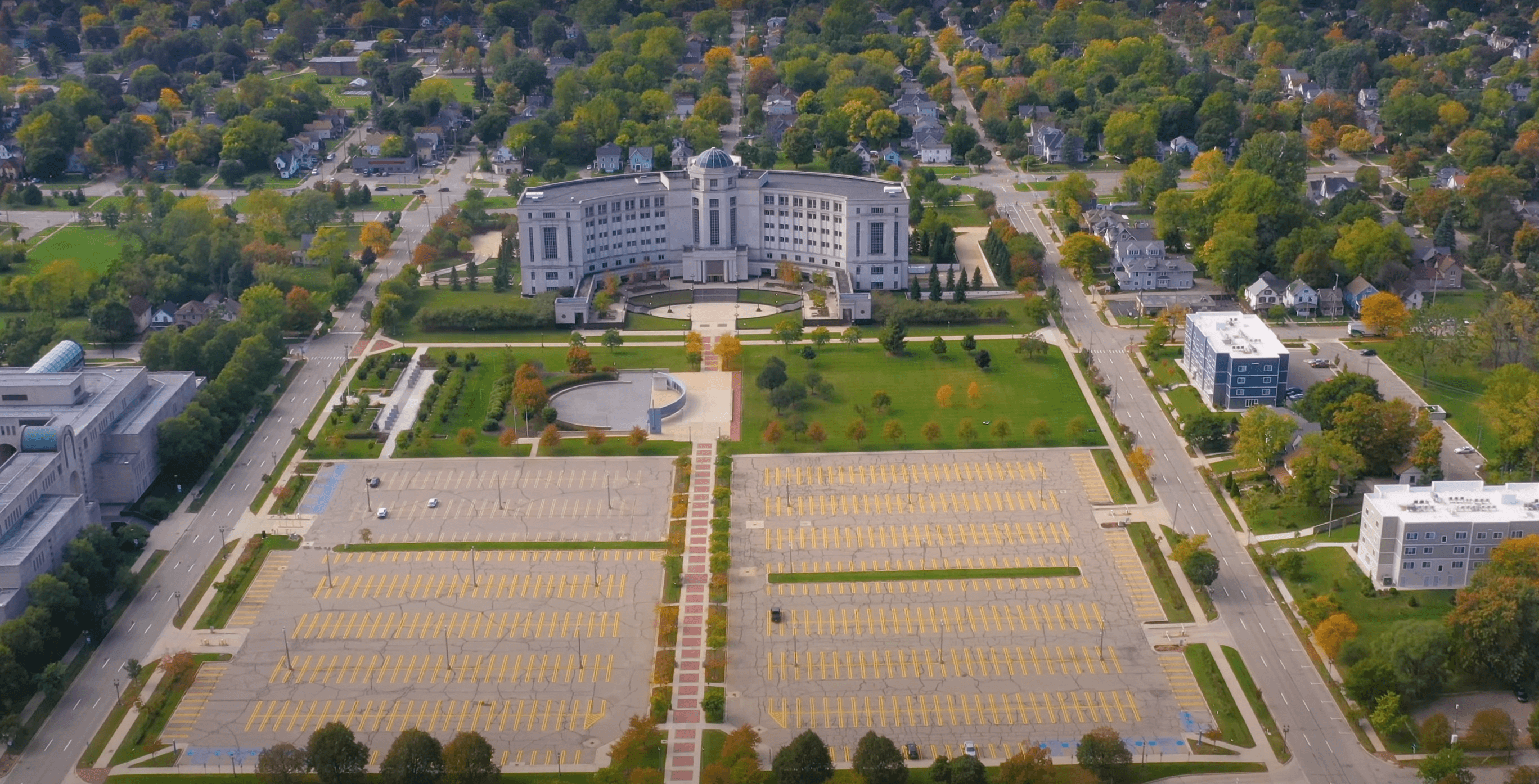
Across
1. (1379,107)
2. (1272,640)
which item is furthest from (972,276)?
(1379,107)

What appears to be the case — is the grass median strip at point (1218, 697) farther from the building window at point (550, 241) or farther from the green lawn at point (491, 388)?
the building window at point (550, 241)

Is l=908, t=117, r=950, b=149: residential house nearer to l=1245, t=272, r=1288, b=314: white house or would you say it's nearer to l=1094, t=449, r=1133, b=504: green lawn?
l=1245, t=272, r=1288, b=314: white house

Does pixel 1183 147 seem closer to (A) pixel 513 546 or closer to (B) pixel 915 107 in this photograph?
(B) pixel 915 107

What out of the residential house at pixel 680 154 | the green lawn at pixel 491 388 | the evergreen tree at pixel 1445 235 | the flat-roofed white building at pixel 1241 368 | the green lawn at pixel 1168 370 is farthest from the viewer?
the residential house at pixel 680 154

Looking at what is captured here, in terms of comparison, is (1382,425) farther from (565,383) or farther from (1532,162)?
(1532,162)

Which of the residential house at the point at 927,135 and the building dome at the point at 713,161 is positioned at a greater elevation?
the building dome at the point at 713,161

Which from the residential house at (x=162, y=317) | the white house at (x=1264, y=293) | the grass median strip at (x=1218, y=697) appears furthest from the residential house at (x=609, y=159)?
the grass median strip at (x=1218, y=697)
